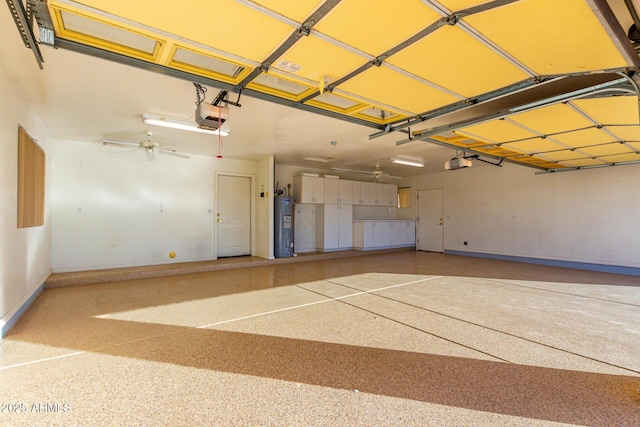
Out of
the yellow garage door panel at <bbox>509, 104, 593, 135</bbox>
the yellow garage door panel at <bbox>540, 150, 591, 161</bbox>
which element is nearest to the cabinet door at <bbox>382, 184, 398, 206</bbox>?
the yellow garage door panel at <bbox>540, 150, 591, 161</bbox>

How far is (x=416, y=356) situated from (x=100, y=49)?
11.3ft

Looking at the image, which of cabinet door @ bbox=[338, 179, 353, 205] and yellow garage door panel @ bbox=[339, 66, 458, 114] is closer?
yellow garage door panel @ bbox=[339, 66, 458, 114]

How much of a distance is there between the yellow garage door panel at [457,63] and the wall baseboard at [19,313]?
4290 mm

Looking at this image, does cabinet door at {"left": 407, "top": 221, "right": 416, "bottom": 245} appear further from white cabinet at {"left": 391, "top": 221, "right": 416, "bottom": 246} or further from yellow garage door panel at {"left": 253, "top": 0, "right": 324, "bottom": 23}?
yellow garage door panel at {"left": 253, "top": 0, "right": 324, "bottom": 23}

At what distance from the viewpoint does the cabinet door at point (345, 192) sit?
8.85 metres

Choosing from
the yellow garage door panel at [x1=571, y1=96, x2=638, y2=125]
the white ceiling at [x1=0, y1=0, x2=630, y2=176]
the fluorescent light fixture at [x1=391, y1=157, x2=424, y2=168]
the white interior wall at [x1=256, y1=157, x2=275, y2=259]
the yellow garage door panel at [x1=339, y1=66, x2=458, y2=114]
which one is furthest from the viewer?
the white interior wall at [x1=256, y1=157, x2=275, y2=259]

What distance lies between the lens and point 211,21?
1794 millimetres

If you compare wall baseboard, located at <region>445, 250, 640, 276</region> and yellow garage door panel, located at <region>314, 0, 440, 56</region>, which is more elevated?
yellow garage door panel, located at <region>314, 0, 440, 56</region>

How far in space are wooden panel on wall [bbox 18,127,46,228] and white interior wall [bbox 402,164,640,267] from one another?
373 inches

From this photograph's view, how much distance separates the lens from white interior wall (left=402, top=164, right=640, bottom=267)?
6.18 metres

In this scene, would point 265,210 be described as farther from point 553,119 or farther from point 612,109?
point 612,109

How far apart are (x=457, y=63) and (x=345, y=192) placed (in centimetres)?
675

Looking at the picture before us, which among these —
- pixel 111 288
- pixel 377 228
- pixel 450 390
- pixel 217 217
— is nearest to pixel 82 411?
pixel 450 390

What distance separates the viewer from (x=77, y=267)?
217 inches
